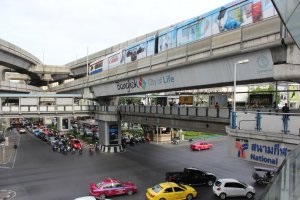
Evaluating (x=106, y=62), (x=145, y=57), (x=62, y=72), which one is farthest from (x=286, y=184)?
(x=62, y=72)

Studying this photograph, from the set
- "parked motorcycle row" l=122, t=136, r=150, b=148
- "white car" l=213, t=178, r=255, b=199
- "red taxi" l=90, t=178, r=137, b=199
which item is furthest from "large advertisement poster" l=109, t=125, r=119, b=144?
"white car" l=213, t=178, r=255, b=199

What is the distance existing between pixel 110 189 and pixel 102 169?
9784mm

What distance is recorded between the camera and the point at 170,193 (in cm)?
2391

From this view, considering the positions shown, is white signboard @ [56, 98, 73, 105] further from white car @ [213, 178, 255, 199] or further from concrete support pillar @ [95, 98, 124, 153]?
white car @ [213, 178, 255, 199]

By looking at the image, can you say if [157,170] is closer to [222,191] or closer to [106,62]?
[222,191]

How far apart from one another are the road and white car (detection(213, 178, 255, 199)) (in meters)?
0.68

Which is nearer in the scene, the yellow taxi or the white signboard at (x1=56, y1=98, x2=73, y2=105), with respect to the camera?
the yellow taxi

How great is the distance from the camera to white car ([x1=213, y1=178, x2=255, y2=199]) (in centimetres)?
2453

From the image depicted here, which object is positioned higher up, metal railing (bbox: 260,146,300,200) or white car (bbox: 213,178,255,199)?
metal railing (bbox: 260,146,300,200)

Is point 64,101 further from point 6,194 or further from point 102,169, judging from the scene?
point 6,194

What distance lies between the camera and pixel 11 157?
4334 centimetres

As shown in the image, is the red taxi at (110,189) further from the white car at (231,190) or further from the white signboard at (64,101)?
the white signboard at (64,101)

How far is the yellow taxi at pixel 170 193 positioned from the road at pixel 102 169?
1447 mm

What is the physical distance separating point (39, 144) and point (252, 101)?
42.0m
